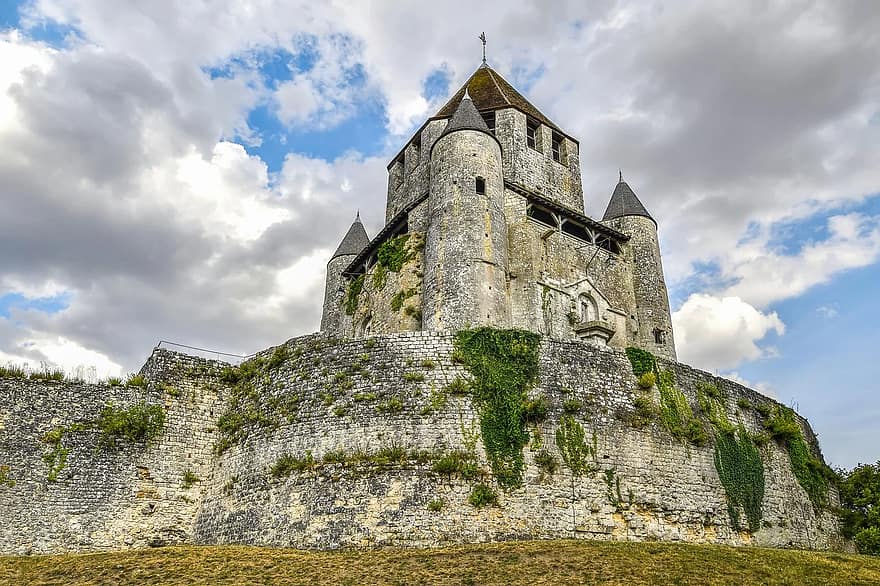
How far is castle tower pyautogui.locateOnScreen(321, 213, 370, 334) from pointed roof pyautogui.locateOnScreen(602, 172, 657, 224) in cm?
1219

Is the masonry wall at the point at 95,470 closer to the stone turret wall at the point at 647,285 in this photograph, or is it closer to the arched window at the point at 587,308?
the arched window at the point at 587,308

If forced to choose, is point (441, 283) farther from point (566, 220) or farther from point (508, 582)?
point (508, 582)

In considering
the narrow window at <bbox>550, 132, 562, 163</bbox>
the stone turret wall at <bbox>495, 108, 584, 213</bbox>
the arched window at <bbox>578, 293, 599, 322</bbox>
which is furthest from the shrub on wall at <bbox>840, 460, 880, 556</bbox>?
the narrow window at <bbox>550, 132, 562, 163</bbox>

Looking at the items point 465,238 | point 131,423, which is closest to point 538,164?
point 465,238

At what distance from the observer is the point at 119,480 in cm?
1661

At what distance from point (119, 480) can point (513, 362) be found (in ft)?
32.4

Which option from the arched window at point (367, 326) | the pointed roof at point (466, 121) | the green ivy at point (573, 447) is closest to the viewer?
the green ivy at point (573, 447)

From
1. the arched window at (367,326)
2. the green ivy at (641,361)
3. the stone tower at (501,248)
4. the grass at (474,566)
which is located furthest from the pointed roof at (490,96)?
the grass at (474,566)

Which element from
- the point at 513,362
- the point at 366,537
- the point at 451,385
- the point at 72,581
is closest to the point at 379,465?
the point at 366,537

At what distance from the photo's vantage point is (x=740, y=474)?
17.5m

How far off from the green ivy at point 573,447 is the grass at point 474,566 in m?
2.05

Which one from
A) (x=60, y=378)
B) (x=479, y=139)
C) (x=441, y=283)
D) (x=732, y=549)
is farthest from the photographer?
(x=479, y=139)

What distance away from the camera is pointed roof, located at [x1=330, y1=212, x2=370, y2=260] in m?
34.3

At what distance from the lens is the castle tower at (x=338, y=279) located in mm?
32000
